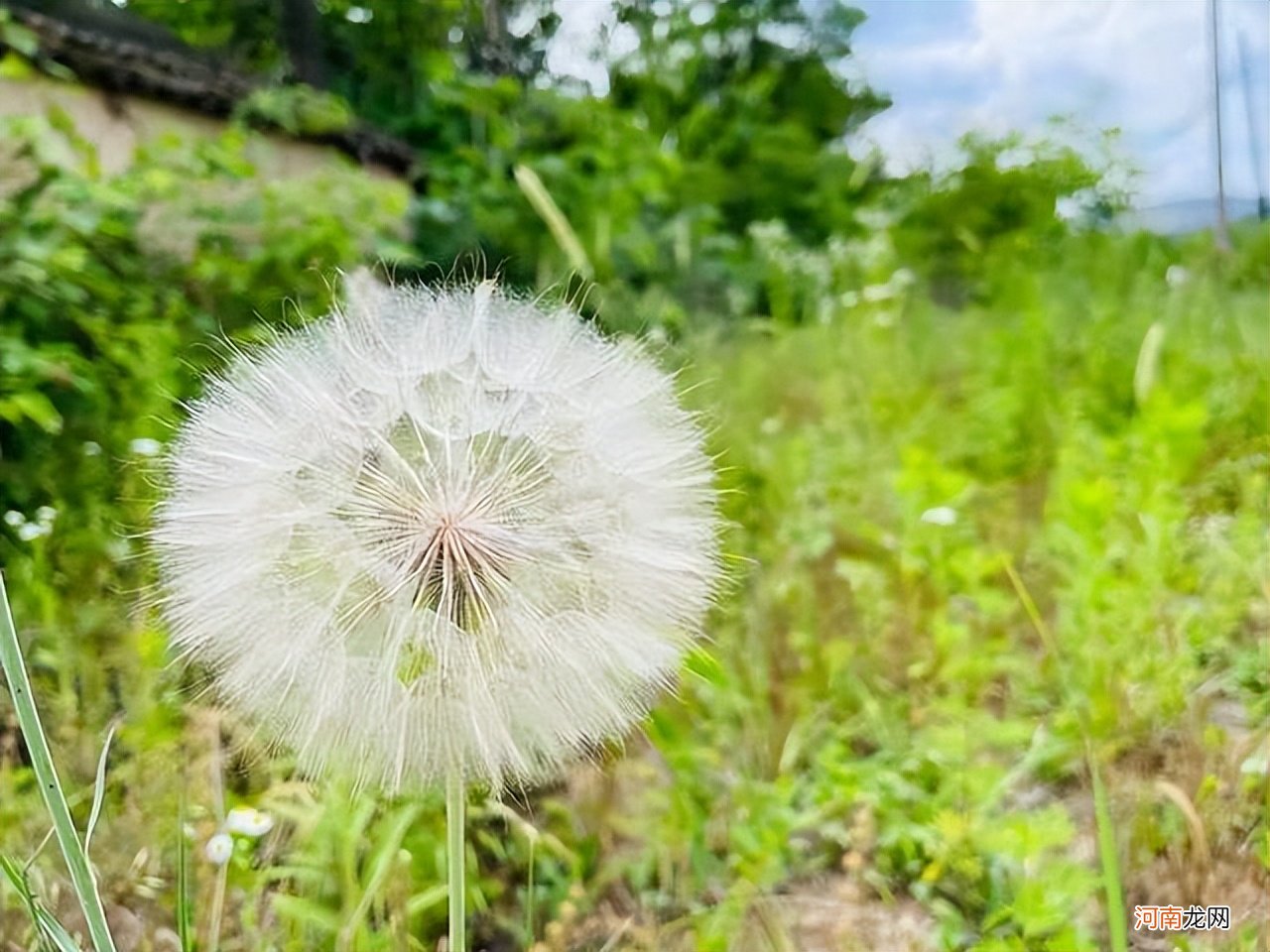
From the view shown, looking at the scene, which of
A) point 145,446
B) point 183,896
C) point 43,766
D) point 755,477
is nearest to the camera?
point 43,766

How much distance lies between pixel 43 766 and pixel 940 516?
822 millimetres

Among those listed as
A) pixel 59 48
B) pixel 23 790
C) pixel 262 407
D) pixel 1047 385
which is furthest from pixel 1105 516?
pixel 59 48

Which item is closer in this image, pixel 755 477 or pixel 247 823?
pixel 247 823

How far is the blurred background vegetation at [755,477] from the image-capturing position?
80 centimetres

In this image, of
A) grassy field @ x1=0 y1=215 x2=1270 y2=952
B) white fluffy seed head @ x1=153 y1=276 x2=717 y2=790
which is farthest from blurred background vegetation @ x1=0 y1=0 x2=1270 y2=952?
white fluffy seed head @ x1=153 y1=276 x2=717 y2=790

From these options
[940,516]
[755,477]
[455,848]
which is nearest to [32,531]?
[455,848]

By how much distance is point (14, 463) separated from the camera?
3.06ft

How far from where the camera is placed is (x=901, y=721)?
1020mm

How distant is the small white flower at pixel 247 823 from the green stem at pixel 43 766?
230 millimetres

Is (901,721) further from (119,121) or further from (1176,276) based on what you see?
(119,121)

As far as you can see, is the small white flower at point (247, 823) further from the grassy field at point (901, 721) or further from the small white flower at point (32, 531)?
the small white flower at point (32, 531)

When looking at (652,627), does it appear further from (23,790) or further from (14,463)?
(14,463)

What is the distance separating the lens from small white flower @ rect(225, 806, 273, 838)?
0.74m

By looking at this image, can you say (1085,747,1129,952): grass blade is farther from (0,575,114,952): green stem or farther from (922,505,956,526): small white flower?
(0,575,114,952): green stem
